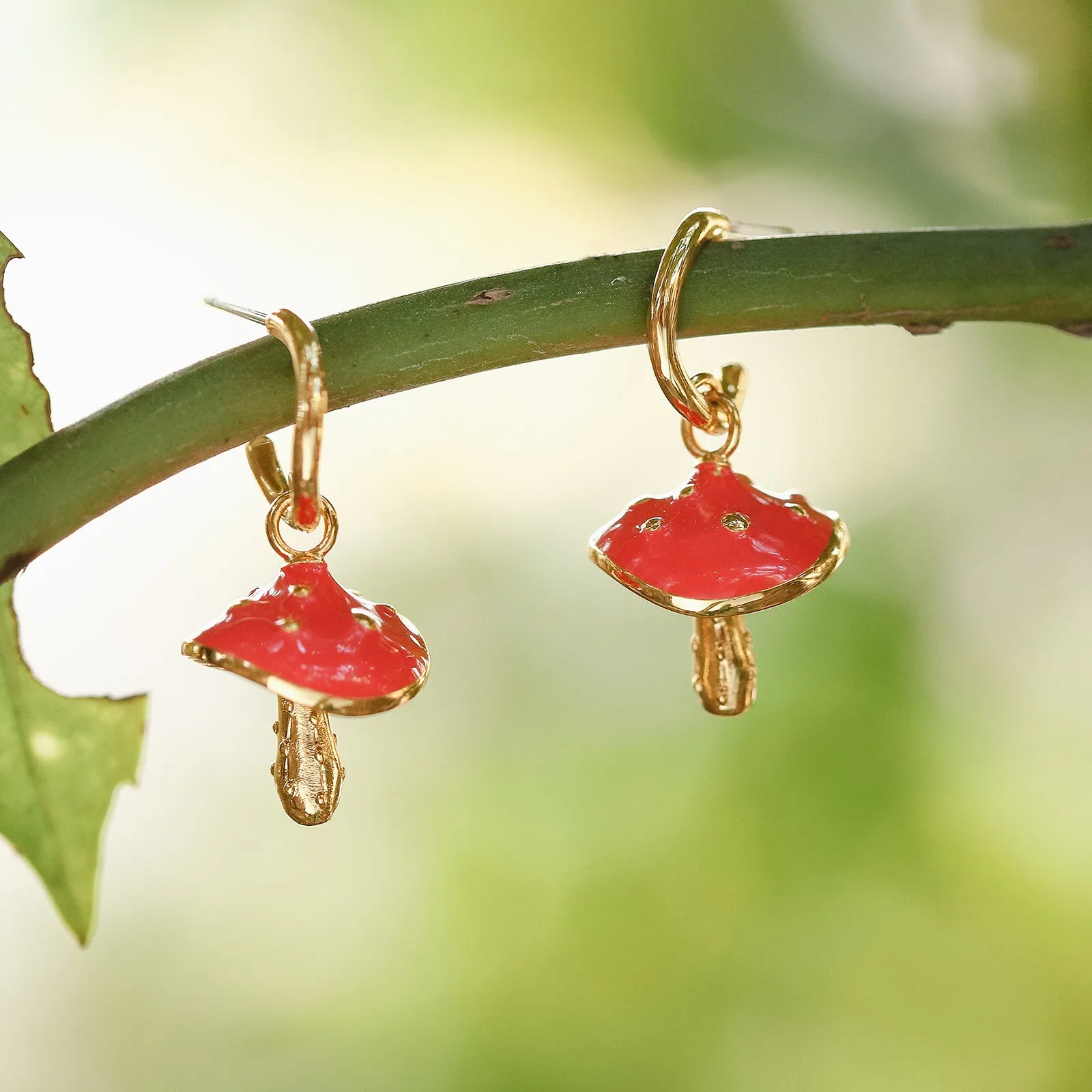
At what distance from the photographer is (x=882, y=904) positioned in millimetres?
1207

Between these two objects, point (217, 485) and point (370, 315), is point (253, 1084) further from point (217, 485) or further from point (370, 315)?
point (370, 315)

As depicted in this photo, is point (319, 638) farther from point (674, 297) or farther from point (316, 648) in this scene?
point (674, 297)

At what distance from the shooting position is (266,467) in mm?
475

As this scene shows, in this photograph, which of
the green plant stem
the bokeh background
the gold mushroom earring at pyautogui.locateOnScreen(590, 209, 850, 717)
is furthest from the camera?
the bokeh background

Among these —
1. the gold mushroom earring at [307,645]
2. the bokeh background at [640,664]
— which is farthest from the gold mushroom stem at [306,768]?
the bokeh background at [640,664]

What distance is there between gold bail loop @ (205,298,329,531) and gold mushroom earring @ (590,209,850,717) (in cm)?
11

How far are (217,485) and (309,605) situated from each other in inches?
29.8

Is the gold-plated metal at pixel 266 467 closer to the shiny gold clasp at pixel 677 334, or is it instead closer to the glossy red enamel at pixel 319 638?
the glossy red enamel at pixel 319 638

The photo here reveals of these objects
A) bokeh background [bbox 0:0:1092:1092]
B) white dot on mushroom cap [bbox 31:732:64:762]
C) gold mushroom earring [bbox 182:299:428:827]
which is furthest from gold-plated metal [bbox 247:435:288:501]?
bokeh background [bbox 0:0:1092:1092]

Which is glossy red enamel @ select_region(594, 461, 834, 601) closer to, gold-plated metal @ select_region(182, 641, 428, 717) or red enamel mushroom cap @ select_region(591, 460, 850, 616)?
red enamel mushroom cap @ select_region(591, 460, 850, 616)

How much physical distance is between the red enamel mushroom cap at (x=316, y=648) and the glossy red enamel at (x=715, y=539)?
9 centimetres

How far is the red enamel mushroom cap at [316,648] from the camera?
1.37 feet

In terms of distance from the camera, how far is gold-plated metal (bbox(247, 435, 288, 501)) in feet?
1.56

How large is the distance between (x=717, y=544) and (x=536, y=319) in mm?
137
